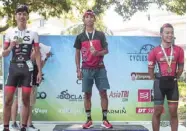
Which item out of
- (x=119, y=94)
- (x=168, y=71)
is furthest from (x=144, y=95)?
(x=168, y=71)

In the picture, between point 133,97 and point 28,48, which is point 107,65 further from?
point 28,48

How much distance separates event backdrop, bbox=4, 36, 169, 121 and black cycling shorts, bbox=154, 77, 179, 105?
1.39 m

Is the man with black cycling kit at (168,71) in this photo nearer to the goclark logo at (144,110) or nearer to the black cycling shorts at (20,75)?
the goclark logo at (144,110)

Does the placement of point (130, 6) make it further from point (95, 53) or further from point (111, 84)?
point (95, 53)

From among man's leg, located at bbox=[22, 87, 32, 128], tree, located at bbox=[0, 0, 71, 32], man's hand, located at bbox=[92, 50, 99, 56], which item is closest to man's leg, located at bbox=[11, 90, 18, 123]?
man's leg, located at bbox=[22, 87, 32, 128]

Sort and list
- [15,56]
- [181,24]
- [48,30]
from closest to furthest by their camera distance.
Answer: [15,56]
[181,24]
[48,30]

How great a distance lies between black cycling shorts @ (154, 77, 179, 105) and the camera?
4625 millimetres

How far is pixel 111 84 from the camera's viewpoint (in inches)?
239

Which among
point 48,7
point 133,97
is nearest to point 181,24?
point 48,7

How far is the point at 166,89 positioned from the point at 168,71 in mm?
244

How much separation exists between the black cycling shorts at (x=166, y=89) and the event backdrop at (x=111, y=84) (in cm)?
139

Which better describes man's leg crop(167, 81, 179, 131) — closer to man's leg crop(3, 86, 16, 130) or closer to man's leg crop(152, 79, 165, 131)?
man's leg crop(152, 79, 165, 131)

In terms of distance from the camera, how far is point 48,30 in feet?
132

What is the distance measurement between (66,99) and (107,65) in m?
0.93
